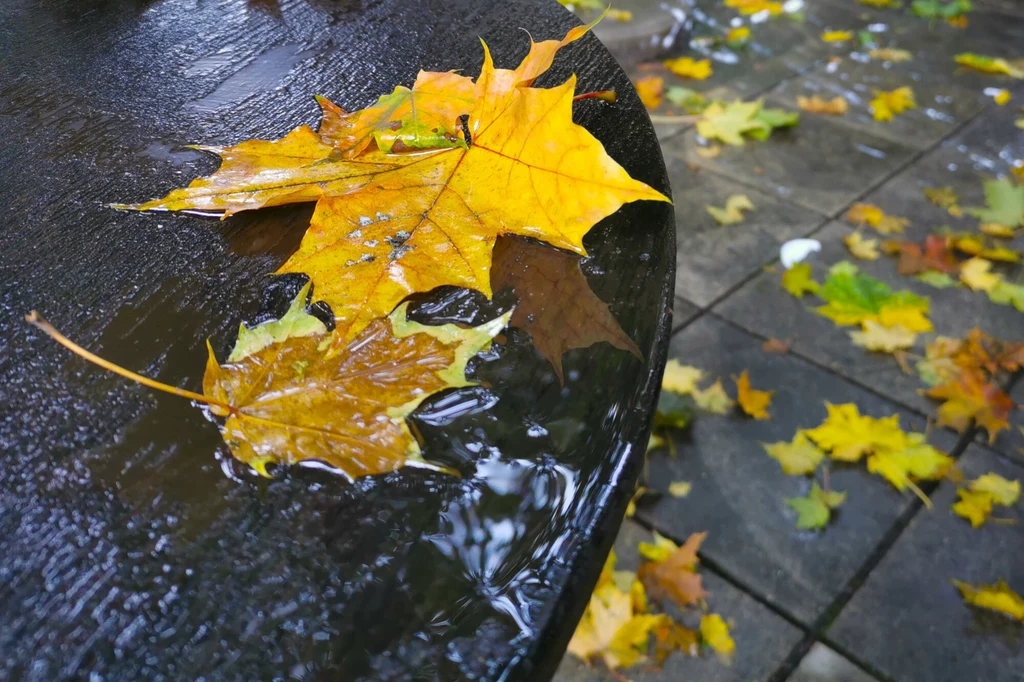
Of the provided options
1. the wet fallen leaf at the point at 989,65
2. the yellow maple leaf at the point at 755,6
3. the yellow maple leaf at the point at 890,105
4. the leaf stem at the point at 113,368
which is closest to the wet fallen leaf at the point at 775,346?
the yellow maple leaf at the point at 890,105

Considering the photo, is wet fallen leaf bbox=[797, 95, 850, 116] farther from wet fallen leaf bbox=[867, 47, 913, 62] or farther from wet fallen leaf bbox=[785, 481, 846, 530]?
wet fallen leaf bbox=[785, 481, 846, 530]

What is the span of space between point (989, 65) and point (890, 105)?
0.74 meters

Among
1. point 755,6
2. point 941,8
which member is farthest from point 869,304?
point 941,8

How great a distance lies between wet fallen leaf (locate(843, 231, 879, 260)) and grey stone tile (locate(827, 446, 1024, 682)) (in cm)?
93

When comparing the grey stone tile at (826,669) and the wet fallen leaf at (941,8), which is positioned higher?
the grey stone tile at (826,669)

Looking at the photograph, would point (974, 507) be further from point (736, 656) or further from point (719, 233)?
point (719, 233)

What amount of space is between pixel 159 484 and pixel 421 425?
189 mm

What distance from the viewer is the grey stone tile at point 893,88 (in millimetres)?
3141

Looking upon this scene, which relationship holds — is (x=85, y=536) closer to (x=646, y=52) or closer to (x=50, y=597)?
(x=50, y=597)

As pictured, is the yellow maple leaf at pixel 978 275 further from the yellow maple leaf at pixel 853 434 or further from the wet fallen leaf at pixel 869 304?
the yellow maple leaf at pixel 853 434

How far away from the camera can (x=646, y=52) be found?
355 cm

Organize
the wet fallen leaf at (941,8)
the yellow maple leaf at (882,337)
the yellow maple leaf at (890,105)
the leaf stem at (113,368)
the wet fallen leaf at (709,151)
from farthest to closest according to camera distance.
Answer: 1. the wet fallen leaf at (941,8)
2. the yellow maple leaf at (890,105)
3. the wet fallen leaf at (709,151)
4. the yellow maple leaf at (882,337)
5. the leaf stem at (113,368)

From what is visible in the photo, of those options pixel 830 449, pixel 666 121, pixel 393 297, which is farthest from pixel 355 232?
pixel 666 121

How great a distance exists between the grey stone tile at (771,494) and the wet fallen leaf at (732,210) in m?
0.66
